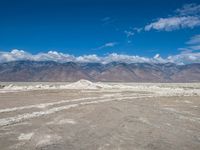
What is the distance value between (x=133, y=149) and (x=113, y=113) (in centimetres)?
1119

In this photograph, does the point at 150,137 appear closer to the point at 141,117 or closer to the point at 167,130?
the point at 167,130

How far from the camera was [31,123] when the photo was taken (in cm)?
1981

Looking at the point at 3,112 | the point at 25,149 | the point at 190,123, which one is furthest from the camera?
the point at 3,112

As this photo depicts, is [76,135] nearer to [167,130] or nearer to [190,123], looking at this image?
[167,130]

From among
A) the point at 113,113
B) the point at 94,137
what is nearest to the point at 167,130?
the point at 94,137

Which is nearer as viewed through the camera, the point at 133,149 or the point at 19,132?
the point at 133,149

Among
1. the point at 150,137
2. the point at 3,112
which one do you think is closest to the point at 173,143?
the point at 150,137

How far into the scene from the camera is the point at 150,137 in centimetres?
1628

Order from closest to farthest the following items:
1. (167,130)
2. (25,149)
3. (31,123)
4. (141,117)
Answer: (25,149)
(167,130)
(31,123)
(141,117)

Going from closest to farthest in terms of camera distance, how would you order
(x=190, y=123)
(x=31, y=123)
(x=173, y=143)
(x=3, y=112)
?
1. (x=173, y=143)
2. (x=31, y=123)
3. (x=190, y=123)
4. (x=3, y=112)

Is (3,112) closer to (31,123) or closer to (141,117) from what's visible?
(31,123)

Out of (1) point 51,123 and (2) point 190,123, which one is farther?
(2) point 190,123

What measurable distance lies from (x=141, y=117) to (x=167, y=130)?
189 inches

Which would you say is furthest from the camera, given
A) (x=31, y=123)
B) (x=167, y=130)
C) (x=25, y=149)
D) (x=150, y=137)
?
(x=31, y=123)
